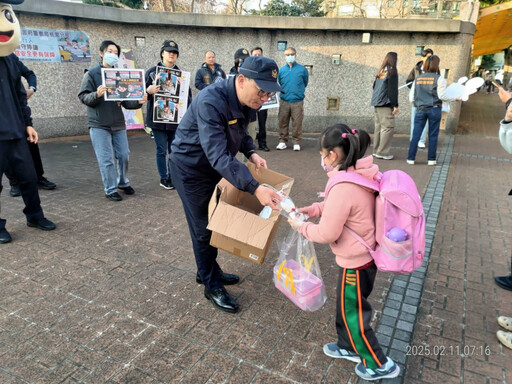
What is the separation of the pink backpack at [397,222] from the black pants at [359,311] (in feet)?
0.57

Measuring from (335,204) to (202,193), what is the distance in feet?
3.62

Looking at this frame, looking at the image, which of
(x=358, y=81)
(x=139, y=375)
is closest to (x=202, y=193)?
(x=139, y=375)

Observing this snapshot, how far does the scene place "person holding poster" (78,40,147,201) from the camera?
191 inches

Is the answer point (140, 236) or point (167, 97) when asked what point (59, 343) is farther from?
point (167, 97)

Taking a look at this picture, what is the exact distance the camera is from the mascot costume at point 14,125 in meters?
3.89

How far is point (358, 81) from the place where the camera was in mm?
10453

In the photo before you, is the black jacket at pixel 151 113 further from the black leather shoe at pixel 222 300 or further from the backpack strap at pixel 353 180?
the backpack strap at pixel 353 180

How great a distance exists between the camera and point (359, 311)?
2.24 metres

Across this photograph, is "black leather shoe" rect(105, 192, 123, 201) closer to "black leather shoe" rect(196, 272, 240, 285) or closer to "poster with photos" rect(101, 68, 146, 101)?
"poster with photos" rect(101, 68, 146, 101)

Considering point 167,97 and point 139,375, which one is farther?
point 167,97

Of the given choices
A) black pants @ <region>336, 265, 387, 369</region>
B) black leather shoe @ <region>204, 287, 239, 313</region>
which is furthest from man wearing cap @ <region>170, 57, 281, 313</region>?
black pants @ <region>336, 265, 387, 369</region>

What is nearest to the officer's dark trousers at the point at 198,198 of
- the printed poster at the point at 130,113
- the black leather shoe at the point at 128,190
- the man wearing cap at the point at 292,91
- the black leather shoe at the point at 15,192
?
the black leather shoe at the point at 128,190

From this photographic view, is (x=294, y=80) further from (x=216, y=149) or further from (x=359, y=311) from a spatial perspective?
(x=359, y=311)

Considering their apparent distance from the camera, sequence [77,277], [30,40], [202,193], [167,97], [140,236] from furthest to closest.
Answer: [30,40] < [167,97] < [140,236] < [77,277] < [202,193]
